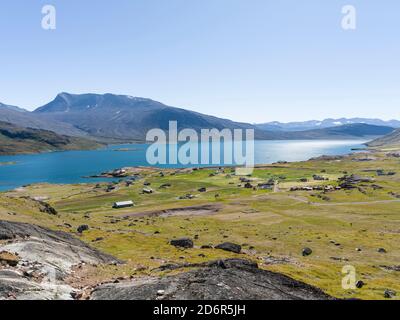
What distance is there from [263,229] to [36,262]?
86.1m

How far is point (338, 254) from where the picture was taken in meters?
85.6

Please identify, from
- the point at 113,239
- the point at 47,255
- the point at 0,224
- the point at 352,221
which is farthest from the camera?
the point at 352,221

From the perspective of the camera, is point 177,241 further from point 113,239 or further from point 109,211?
point 109,211

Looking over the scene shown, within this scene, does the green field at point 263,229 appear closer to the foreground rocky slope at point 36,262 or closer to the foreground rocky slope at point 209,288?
the foreground rocky slope at point 36,262

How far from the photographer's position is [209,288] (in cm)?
3020

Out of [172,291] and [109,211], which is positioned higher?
[172,291]

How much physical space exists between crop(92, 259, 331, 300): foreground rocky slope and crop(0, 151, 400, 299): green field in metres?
8.40

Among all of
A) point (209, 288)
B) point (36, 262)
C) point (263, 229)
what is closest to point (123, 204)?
point (263, 229)

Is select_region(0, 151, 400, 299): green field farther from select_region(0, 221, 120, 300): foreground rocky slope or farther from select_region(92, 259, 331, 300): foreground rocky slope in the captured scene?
select_region(92, 259, 331, 300): foreground rocky slope

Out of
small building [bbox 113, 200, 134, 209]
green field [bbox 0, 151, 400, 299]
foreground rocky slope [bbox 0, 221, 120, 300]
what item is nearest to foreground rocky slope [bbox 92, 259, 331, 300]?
foreground rocky slope [bbox 0, 221, 120, 300]

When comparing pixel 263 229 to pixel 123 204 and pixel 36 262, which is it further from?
pixel 36 262

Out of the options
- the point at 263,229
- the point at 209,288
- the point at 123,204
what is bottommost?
the point at 123,204
